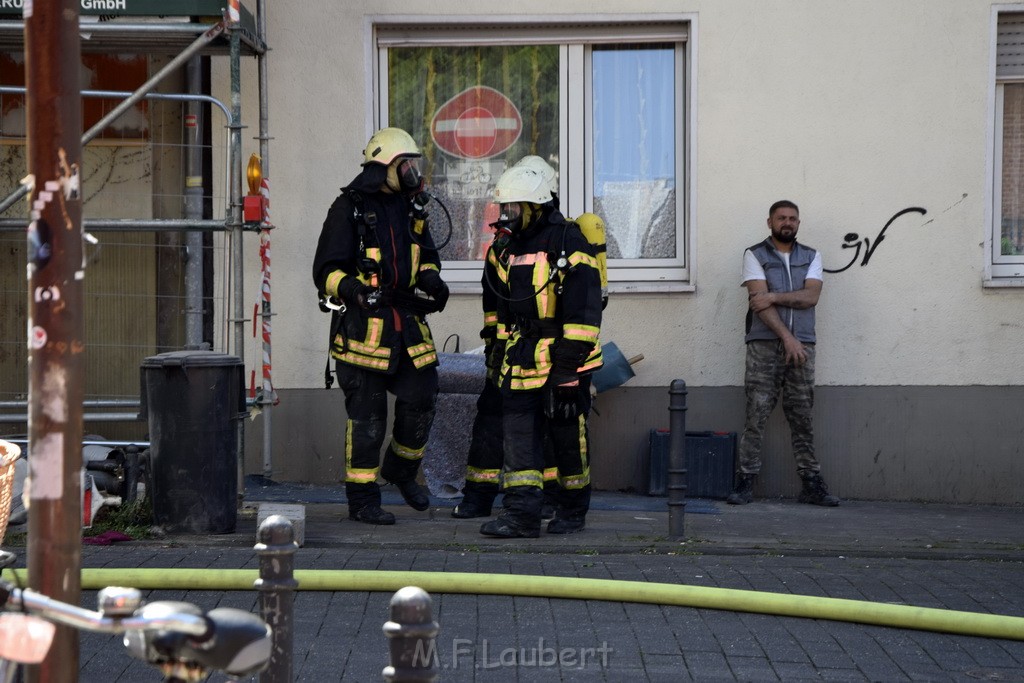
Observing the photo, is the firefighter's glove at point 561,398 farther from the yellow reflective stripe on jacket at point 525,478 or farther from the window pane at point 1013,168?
the window pane at point 1013,168

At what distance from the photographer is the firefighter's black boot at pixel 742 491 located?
29.9 feet

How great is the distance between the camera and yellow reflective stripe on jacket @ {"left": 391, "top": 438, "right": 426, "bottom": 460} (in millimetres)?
8023

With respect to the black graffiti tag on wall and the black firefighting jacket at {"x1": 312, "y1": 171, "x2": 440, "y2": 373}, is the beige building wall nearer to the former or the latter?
the black graffiti tag on wall

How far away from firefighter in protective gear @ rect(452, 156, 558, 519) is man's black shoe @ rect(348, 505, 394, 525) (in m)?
0.47

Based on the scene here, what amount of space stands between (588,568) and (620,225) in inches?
142

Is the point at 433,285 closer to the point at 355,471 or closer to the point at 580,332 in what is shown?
the point at 580,332

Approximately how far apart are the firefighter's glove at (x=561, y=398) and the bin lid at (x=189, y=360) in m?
1.80

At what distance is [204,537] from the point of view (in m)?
7.44

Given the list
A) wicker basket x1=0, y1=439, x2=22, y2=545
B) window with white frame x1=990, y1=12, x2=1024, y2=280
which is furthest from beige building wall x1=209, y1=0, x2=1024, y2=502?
wicker basket x1=0, y1=439, x2=22, y2=545

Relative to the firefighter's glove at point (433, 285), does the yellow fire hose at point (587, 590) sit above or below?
below

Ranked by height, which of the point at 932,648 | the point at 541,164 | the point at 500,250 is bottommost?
the point at 932,648

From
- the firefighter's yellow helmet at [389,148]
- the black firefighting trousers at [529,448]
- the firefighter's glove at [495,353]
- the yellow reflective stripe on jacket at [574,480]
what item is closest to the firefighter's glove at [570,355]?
the black firefighting trousers at [529,448]

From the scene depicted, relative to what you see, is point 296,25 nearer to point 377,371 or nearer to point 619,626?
point 377,371

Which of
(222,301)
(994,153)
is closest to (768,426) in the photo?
(994,153)
